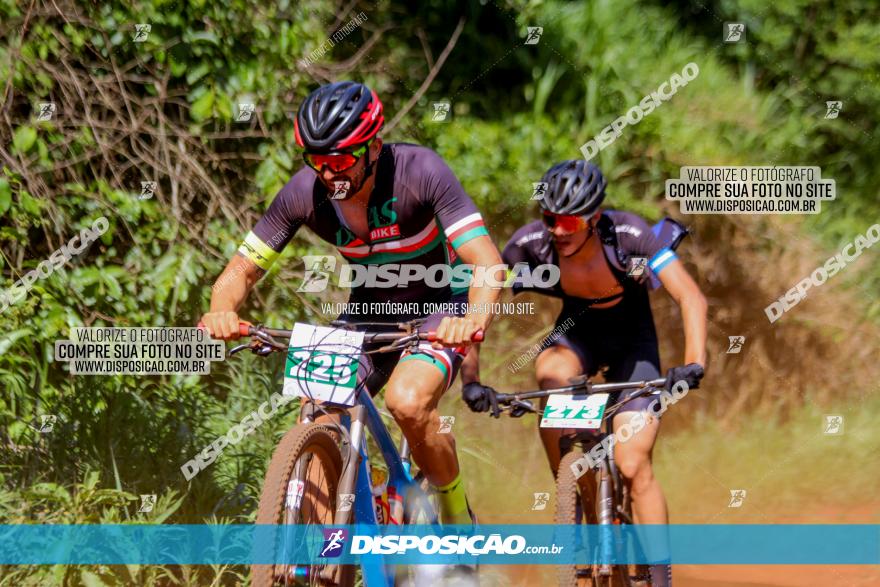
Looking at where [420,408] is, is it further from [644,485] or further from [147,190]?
[147,190]

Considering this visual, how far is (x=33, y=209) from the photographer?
7023 millimetres

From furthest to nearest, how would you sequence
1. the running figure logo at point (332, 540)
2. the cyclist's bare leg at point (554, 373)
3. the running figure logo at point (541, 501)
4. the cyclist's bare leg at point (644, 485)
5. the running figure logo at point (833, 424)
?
1. the running figure logo at point (833, 424)
2. the running figure logo at point (541, 501)
3. the cyclist's bare leg at point (554, 373)
4. the cyclist's bare leg at point (644, 485)
5. the running figure logo at point (332, 540)

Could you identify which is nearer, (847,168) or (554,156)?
(554,156)

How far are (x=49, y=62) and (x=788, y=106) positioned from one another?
276 inches

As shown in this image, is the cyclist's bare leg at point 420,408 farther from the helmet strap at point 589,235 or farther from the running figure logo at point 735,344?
the running figure logo at point 735,344

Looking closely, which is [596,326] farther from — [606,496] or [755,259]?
[755,259]

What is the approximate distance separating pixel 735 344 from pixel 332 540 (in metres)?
6.53

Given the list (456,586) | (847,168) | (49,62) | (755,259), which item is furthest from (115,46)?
(847,168)

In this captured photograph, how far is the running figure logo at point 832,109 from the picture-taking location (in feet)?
36.6

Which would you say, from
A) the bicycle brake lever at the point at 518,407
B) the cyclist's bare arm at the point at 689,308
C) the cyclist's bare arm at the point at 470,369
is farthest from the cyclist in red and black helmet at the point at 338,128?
the cyclist's bare arm at the point at 689,308

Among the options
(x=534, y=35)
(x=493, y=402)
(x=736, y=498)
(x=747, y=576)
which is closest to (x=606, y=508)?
(x=493, y=402)

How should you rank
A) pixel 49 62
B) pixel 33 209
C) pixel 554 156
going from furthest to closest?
pixel 554 156, pixel 49 62, pixel 33 209

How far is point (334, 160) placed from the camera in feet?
15.2

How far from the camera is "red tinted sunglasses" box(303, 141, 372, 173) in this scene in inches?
182
